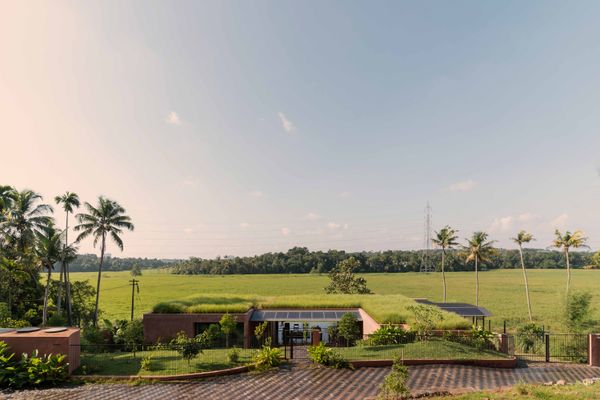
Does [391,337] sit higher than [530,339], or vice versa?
[391,337]

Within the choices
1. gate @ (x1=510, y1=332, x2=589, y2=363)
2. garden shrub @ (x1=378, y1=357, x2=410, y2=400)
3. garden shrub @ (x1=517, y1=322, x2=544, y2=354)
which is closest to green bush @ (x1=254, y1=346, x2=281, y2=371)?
garden shrub @ (x1=378, y1=357, x2=410, y2=400)

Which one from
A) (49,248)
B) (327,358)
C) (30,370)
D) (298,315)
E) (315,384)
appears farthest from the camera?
(49,248)

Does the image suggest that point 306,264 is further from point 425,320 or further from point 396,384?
point 396,384

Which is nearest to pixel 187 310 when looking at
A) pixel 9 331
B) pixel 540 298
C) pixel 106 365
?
pixel 106 365

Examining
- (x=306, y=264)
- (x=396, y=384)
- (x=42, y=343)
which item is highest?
(x=396, y=384)

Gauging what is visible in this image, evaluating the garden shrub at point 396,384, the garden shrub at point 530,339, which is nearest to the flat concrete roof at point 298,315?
the garden shrub at point 530,339

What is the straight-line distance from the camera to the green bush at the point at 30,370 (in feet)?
52.6

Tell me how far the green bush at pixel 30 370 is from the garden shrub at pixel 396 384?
15.4 meters

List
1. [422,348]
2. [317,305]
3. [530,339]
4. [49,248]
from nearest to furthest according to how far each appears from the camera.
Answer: [422,348]
[530,339]
[317,305]
[49,248]

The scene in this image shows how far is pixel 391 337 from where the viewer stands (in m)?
22.3

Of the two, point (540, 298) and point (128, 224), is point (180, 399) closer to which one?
point (128, 224)

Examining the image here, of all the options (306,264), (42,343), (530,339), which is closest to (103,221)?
(42,343)

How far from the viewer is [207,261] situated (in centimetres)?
14188

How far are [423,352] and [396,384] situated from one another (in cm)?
827
